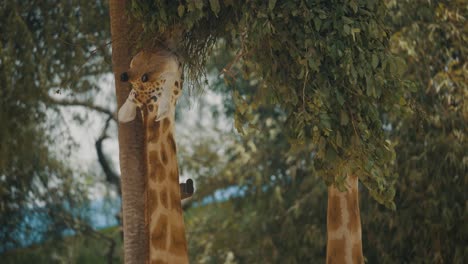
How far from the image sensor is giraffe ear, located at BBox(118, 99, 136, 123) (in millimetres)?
4457

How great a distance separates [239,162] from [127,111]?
333cm

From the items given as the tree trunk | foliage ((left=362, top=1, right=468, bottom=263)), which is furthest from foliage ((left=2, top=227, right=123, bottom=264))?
the tree trunk

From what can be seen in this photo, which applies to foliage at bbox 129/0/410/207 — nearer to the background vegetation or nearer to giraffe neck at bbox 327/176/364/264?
giraffe neck at bbox 327/176/364/264

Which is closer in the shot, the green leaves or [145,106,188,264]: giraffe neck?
the green leaves

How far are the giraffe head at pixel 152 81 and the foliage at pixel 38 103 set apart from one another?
4.69ft

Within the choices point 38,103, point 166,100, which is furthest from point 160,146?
point 38,103

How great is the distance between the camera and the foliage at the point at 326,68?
13.2ft

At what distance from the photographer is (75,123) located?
7.61m

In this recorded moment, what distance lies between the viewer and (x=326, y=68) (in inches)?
163

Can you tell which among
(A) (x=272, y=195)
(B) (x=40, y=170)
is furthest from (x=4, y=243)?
(A) (x=272, y=195)

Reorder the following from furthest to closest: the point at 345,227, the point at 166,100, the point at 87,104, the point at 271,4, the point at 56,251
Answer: the point at 56,251 → the point at 87,104 → the point at 345,227 → the point at 166,100 → the point at 271,4

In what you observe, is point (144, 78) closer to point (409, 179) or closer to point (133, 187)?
point (133, 187)

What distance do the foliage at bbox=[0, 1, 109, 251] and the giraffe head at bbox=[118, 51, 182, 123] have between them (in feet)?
4.69

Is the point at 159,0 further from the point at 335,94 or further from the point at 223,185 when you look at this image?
the point at 223,185
